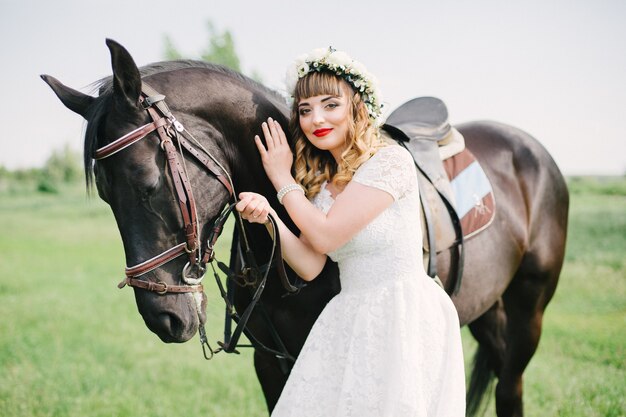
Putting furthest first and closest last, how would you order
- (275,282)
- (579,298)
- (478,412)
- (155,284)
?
(579,298)
(478,412)
(275,282)
(155,284)

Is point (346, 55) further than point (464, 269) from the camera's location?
No

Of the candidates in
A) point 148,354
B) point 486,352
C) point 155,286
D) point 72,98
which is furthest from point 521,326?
point 148,354

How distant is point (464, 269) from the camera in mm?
3111

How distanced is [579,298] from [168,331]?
8.44 meters

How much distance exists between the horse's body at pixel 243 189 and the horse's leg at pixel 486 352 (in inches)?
11.0

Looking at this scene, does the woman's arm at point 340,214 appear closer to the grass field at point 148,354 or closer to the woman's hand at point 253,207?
the woman's hand at point 253,207

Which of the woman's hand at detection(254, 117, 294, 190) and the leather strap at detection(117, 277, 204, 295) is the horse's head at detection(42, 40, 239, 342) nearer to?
the leather strap at detection(117, 277, 204, 295)

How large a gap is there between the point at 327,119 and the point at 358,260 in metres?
0.59

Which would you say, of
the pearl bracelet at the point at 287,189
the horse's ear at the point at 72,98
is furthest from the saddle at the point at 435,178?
the horse's ear at the point at 72,98

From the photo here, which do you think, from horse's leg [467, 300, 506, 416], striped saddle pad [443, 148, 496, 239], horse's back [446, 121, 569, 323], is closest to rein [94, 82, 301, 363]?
striped saddle pad [443, 148, 496, 239]

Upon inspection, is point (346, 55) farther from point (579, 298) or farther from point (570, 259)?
point (570, 259)

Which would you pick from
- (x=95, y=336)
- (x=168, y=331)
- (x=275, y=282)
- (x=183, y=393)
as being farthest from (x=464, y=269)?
(x=95, y=336)

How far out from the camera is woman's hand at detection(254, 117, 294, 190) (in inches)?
84.7

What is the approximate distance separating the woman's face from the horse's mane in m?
0.39
